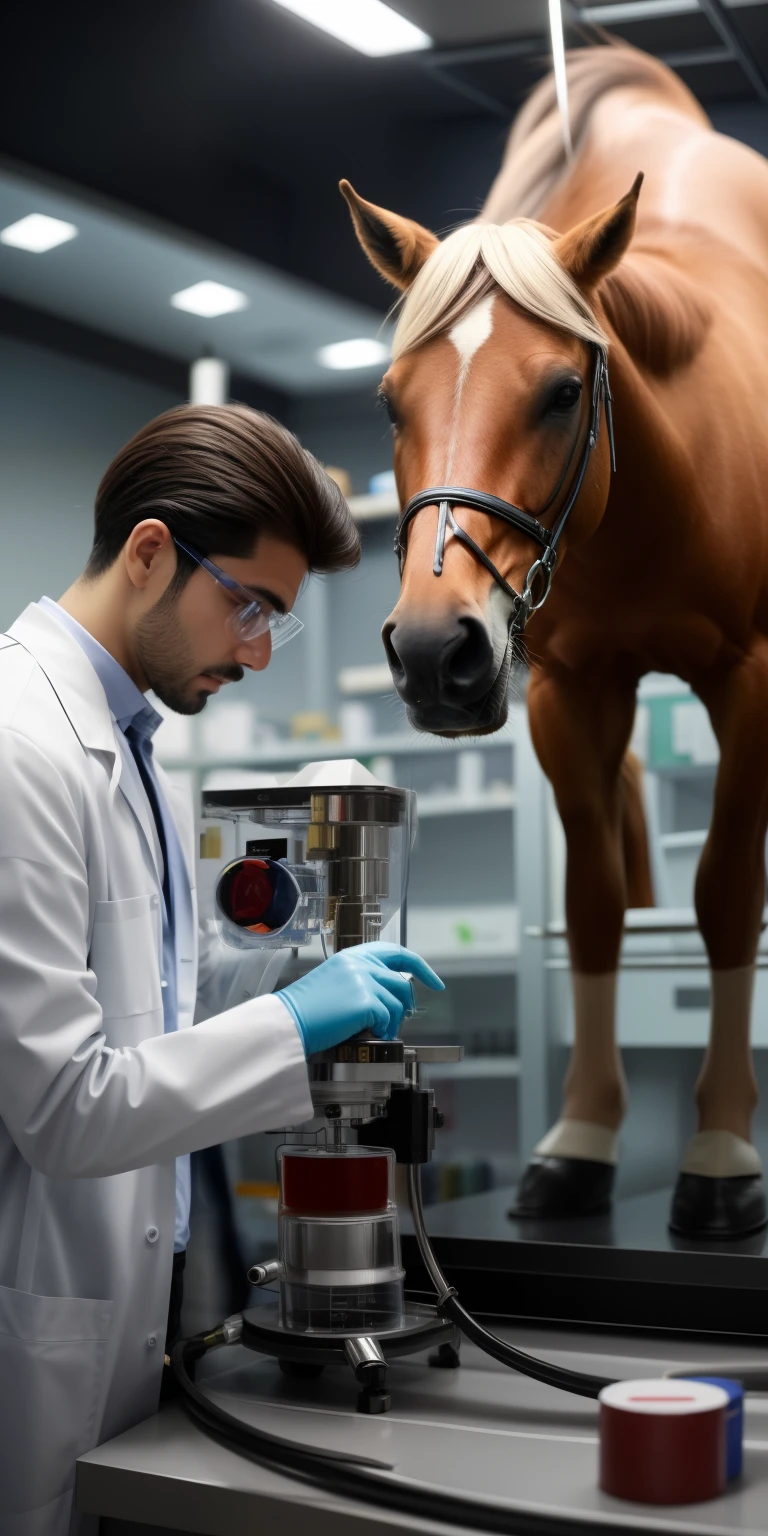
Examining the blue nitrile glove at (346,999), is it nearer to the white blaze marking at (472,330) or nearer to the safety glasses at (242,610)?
the safety glasses at (242,610)

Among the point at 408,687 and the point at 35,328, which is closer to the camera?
the point at 408,687

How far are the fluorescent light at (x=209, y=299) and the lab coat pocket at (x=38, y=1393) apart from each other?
1.40 metres

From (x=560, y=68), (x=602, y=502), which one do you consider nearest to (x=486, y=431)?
(x=602, y=502)

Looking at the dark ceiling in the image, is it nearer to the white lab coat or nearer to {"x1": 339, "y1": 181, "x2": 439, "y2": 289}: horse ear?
{"x1": 339, "y1": 181, "x2": 439, "y2": 289}: horse ear

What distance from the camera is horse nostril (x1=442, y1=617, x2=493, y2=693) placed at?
1175 millimetres

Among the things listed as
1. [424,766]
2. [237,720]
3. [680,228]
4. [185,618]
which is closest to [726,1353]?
[185,618]

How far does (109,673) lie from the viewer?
1.26 metres

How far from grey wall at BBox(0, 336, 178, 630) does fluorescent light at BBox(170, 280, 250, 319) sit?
23cm

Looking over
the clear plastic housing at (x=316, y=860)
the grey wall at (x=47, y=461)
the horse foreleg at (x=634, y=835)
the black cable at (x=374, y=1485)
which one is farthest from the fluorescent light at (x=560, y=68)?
the black cable at (x=374, y=1485)

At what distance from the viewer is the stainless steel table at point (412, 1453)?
956mm

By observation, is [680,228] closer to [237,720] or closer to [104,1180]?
[104,1180]

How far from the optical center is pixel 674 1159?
6.03 ft

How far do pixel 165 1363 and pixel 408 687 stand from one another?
2.19ft

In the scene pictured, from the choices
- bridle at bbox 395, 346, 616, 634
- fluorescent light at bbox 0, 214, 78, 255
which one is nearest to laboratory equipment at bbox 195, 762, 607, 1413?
bridle at bbox 395, 346, 616, 634
